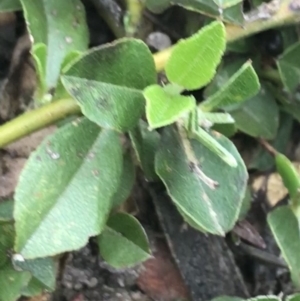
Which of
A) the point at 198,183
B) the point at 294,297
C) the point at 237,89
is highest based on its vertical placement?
the point at 237,89

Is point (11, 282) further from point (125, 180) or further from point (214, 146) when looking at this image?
point (214, 146)

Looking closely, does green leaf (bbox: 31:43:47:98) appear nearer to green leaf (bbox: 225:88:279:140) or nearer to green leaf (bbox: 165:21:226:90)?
green leaf (bbox: 165:21:226:90)

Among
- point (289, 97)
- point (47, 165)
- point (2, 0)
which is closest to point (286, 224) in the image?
point (289, 97)

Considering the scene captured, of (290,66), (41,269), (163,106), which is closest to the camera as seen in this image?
(163,106)

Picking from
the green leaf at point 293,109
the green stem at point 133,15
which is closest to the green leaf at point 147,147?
the green stem at point 133,15

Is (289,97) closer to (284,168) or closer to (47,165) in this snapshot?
(284,168)

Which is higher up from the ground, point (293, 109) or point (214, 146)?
point (214, 146)

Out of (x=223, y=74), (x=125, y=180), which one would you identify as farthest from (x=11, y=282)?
(x=223, y=74)
